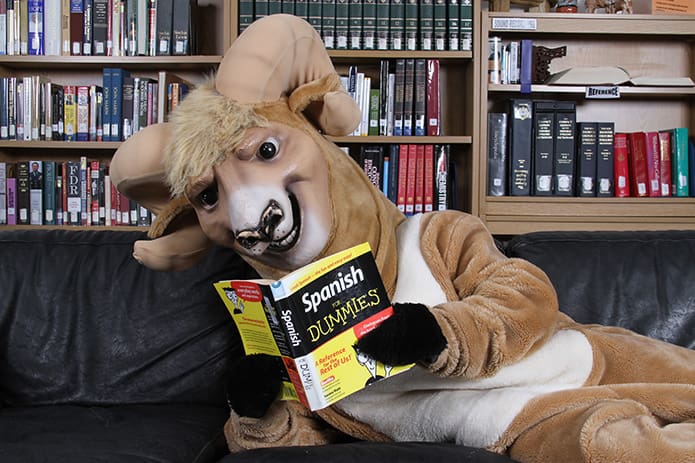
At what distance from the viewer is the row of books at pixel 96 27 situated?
275 centimetres

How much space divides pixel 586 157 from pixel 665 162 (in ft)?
0.96

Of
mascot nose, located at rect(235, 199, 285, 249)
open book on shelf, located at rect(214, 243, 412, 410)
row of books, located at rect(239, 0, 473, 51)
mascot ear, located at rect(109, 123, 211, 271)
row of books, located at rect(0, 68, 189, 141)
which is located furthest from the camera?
row of books, located at rect(0, 68, 189, 141)

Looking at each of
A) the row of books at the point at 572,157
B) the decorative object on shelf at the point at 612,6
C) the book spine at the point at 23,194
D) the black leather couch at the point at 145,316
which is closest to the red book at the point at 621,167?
the row of books at the point at 572,157

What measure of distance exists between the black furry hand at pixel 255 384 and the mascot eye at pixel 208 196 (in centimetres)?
22

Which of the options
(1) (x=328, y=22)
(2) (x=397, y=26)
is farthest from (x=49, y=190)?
(2) (x=397, y=26)

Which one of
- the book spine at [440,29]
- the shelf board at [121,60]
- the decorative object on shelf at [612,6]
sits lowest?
the shelf board at [121,60]

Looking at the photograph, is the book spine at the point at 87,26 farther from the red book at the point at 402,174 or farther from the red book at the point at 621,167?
the red book at the point at 621,167

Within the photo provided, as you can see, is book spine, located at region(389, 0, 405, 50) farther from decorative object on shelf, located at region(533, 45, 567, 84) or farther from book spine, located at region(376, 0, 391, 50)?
decorative object on shelf, located at region(533, 45, 567, 84)

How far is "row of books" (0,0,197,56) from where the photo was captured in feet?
9.04

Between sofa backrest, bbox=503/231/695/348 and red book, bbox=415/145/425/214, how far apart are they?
123 centimetres

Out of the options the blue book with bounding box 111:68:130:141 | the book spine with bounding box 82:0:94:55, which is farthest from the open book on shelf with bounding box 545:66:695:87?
the book spine with bounding box 82:0:94:55

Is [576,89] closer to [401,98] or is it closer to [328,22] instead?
[401,98]

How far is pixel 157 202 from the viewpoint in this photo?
1.21 metres

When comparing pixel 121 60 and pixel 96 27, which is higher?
pixel 96 27
